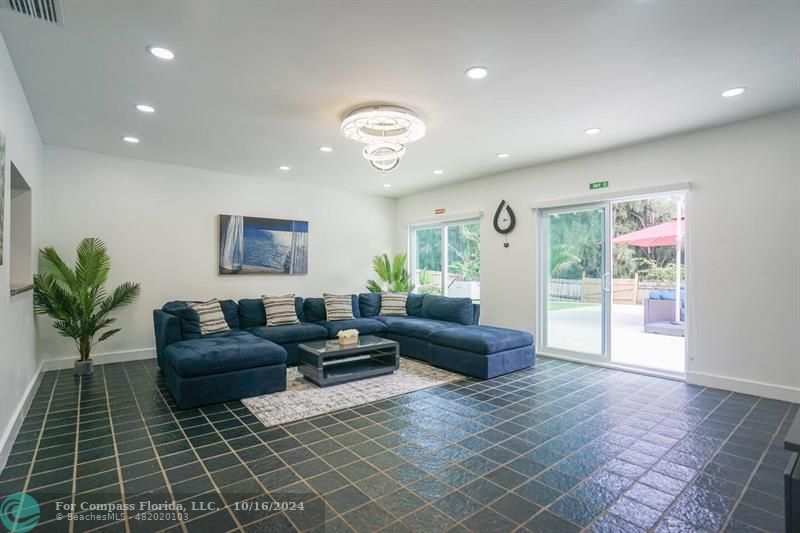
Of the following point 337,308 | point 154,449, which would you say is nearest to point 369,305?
point 337,308

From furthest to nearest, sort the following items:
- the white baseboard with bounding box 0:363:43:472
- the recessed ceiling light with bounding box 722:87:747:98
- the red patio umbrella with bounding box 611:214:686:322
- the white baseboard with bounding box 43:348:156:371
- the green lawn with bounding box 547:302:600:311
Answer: the red patio umbrella with bounding box 611:214:686:322
the green lawn with bounding box 547:302:600:311
the white baseboard with bounding box 43:348:156:371
the recessed ceiling light with bounding box 722:87:747:98
the white baseboard with bounding box 0:363:43:472

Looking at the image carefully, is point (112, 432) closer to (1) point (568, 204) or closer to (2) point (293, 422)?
(2) point (293, 422)

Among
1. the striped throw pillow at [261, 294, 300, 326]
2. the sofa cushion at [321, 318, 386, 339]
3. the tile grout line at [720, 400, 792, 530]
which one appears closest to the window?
the sofa cushion at [321, 318, 386, 339]

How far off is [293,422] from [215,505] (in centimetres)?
108

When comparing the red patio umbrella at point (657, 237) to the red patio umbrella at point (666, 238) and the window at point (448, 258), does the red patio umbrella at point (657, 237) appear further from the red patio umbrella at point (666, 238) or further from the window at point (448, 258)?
the window at point (448, 258)

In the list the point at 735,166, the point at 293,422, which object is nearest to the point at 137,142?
the point at 293,422

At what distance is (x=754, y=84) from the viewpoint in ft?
10.1

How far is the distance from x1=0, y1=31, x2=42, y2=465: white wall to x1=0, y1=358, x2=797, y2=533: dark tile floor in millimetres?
267

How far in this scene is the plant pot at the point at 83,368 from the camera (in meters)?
4.33

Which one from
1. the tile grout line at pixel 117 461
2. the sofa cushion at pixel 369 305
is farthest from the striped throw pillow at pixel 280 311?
the tile grout line at pixel 117 461

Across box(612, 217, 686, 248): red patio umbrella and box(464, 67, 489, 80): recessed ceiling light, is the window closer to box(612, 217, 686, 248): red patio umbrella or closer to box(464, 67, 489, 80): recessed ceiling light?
box(612, 217, 686, 248): red patio umbrella

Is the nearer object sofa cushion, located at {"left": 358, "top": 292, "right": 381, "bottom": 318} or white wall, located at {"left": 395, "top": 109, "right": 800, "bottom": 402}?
white wall, located at {"left": 395, "top": 109, "right": 800, "bottom": 402}

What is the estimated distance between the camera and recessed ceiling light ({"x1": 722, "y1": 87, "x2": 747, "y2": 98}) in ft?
10.4

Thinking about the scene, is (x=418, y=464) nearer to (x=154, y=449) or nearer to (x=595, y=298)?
(x=154, y=449)
